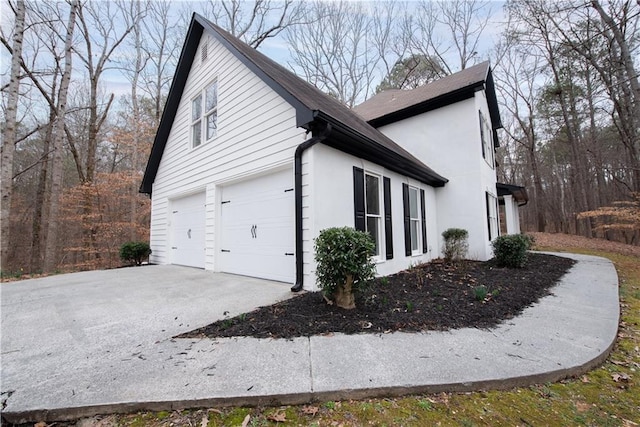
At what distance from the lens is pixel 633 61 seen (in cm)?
1039

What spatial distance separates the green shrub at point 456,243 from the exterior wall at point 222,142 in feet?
17.3

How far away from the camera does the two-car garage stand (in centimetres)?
502

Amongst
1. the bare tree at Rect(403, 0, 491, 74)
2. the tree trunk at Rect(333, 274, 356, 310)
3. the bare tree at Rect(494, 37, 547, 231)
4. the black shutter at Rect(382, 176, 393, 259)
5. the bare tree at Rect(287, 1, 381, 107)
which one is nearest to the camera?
the tree trunk at Rect(333, 274, 356, 310)

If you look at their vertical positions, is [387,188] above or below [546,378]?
above

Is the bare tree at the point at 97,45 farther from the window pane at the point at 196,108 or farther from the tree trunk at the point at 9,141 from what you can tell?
the window pane at the point at 196,108

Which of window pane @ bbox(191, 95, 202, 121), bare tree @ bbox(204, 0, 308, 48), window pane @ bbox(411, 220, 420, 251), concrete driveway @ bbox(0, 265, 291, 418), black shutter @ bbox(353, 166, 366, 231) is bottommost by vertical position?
concrete driveway @ bbox(0, 265, 291, 418)

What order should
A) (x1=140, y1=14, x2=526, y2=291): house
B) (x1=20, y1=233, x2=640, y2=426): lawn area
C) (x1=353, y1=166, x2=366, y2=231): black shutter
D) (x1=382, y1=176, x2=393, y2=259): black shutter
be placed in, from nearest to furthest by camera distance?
(x1=20, y1=233, x2=640, y2=426): lawn area < (x1=140, y1=14, x2=526, y2=291): house < (x1=353, y1=166, x2=366, y2=231): black shutter < (x1=382, y1=176, x2=393, y2=259): black shutter

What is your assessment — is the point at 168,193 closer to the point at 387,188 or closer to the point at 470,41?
the point at 387,188

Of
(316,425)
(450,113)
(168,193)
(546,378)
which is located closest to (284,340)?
(316,425)

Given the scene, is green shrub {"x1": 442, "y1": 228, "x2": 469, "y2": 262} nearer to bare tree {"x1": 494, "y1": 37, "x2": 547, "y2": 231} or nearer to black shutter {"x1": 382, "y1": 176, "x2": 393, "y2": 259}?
black shutter {"x1": 382, "y1": 176, "x2": 393, "y2": 259}

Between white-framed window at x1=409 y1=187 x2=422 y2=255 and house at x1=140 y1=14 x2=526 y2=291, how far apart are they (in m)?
0.05

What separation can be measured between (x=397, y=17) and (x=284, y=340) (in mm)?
20554

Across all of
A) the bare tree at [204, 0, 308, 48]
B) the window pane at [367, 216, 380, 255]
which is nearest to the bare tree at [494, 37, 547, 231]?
the bare tree at [204, 0, 308, 48]

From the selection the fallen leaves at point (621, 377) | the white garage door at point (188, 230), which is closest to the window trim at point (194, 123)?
the white garage door at point (188, 230)
